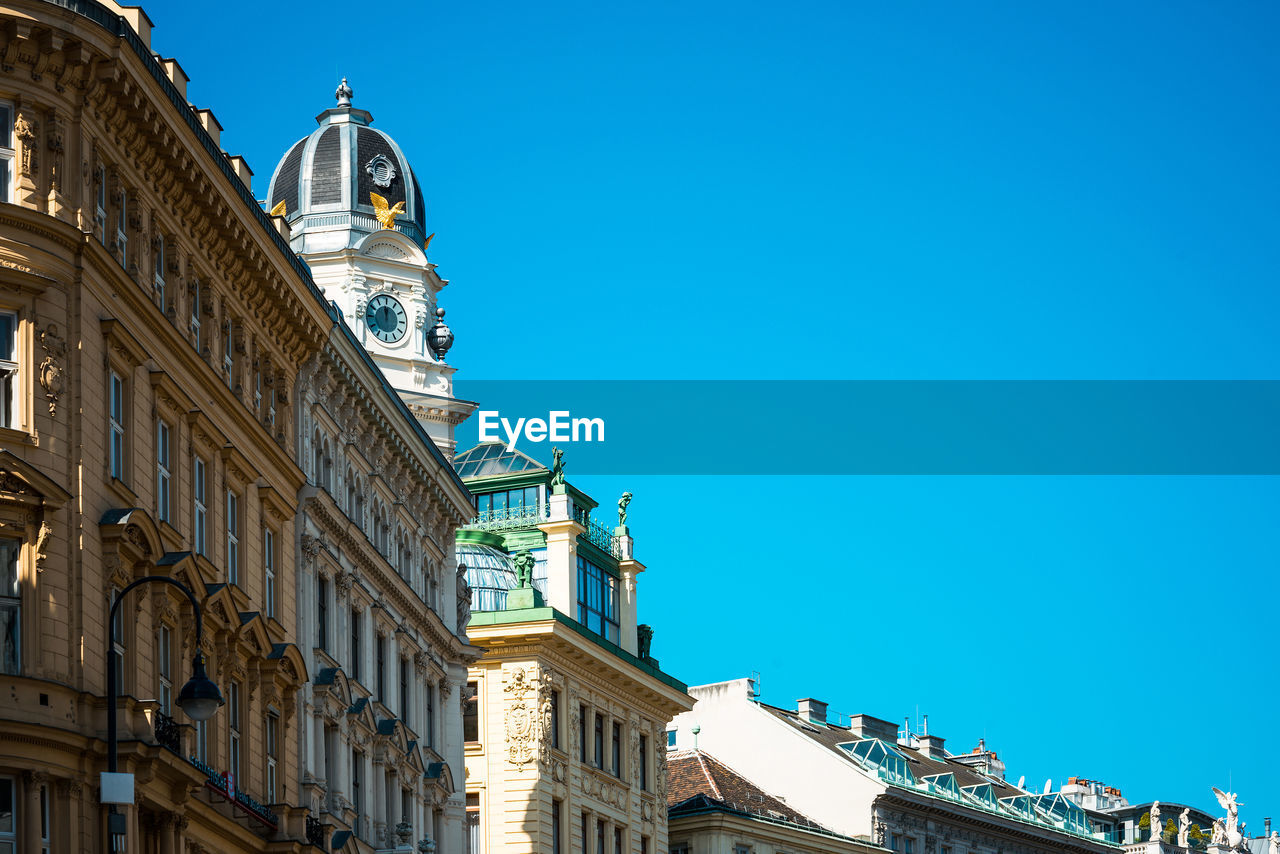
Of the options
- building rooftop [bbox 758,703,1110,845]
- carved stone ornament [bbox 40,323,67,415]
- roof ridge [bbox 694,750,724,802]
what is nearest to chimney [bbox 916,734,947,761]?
building rooftop [bbox 758,703,1110,845]

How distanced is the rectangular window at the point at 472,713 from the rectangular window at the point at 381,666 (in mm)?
17832

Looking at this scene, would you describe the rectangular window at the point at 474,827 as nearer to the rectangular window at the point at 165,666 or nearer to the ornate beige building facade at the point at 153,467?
the ornate beige building facade at the point at 153,467

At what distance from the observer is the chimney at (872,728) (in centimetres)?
11194

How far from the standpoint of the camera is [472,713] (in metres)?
73.0

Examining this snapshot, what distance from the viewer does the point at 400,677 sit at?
2223 inches

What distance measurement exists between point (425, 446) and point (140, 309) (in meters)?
21.4

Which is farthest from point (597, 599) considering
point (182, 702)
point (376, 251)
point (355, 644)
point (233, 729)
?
point (182, 702)

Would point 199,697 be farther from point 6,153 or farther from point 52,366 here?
point 6,153

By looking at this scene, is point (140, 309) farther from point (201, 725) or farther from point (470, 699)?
point (470, 699)

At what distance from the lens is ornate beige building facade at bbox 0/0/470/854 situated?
33812 mm

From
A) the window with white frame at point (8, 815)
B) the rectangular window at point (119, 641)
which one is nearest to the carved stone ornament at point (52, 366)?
the rectangular window at point (119, 641)

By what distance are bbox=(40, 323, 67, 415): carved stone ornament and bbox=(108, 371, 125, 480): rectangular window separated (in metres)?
1.78

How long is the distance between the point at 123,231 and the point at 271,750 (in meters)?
11.3

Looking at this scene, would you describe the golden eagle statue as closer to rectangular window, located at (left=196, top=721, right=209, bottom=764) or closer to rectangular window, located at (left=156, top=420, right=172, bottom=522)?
rectangular window, located at (left=156, top=420, right=172, bottom=522)
